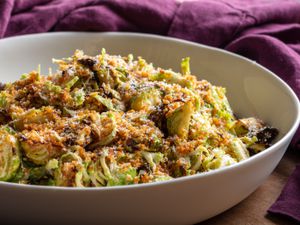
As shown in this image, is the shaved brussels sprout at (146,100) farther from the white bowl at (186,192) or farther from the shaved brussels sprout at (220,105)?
the white bowl at (186,192)

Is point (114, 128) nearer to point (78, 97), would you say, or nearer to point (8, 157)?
point (78, 97)

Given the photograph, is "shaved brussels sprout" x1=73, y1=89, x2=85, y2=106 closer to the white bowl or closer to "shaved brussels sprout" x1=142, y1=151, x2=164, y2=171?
"shaved brussels sprout" x1=142, y1=151, x2=164, y2=171

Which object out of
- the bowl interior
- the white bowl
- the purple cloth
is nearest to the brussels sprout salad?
the white bowl

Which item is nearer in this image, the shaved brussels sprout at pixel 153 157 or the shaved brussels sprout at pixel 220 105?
the shaved brussels sprout at pixel 153 157

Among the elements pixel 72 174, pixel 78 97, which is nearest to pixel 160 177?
pixel 72 174

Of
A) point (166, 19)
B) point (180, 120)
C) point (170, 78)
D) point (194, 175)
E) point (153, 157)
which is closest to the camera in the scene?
point (194, 175)

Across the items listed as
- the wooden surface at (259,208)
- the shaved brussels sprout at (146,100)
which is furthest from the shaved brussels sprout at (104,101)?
the wooden surface at (259,208)
